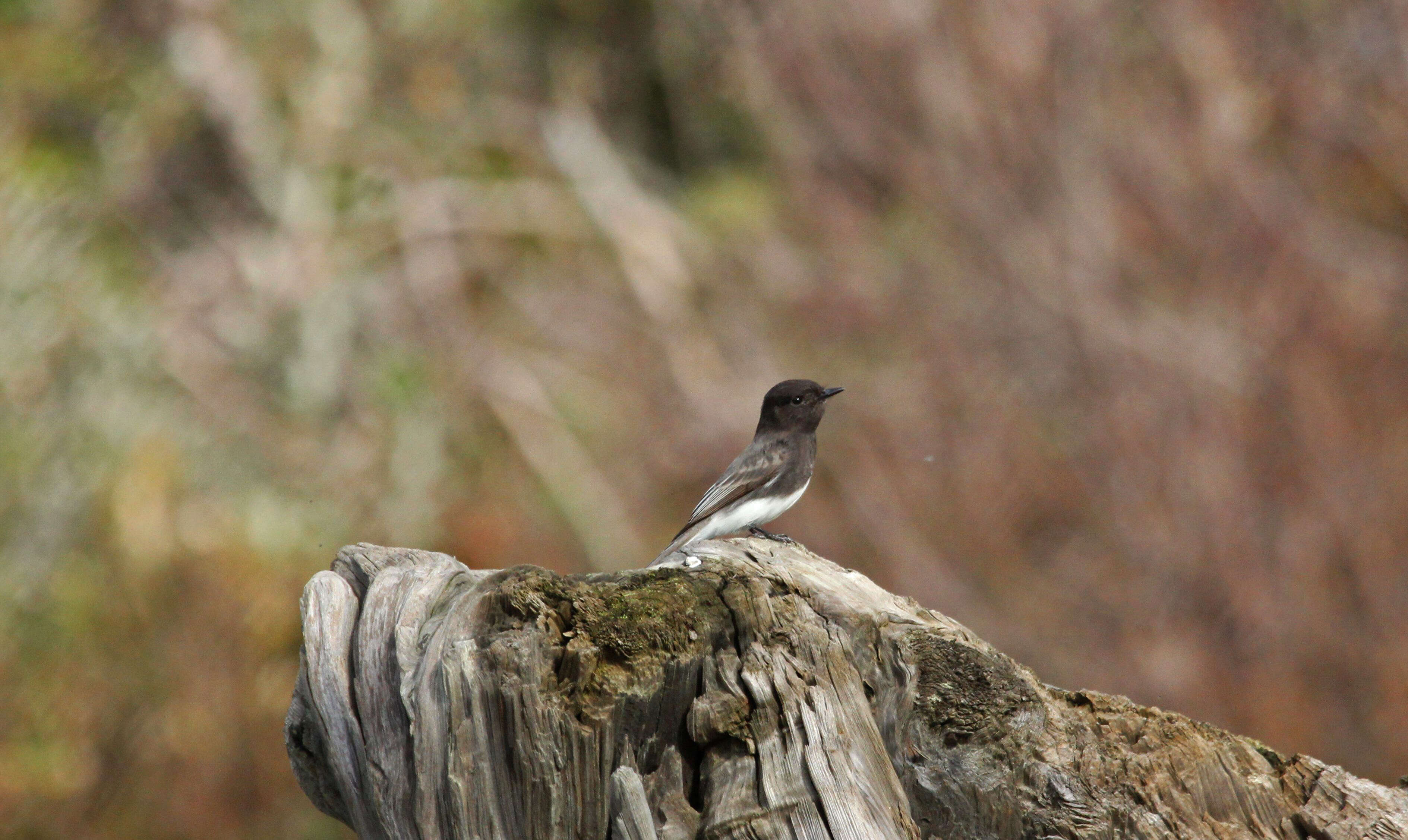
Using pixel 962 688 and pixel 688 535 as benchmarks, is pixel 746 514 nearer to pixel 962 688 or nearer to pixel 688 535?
pixel 688 535

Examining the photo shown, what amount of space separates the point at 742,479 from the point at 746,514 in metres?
0.18

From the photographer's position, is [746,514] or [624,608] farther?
[746,514]

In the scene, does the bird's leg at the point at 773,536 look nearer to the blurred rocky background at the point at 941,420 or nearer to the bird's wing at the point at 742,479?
the bird's wing at the point at 742,479

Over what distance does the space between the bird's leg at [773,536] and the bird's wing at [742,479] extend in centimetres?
18

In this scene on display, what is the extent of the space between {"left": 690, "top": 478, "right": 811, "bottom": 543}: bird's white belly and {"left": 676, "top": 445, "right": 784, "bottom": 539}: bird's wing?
0.04 meters

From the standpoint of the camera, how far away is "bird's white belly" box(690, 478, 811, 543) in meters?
6.36

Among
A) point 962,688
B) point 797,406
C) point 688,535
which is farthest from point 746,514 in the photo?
point 962,688

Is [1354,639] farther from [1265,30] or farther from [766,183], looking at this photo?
[766,183]

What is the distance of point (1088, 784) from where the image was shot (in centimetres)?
313

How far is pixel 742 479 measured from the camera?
6.48m

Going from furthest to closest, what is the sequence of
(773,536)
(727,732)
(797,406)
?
(797,406) < (773,536) < (727,732)

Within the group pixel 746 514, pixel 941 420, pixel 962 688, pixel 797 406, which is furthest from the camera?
pixel 941 420

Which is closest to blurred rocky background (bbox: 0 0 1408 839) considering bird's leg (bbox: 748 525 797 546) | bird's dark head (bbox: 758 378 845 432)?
bird's dark head (bbox: 758 378 845 432)

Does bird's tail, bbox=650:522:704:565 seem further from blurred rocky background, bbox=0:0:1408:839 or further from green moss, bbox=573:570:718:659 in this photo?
green moss, bbox=573:570:718:659
